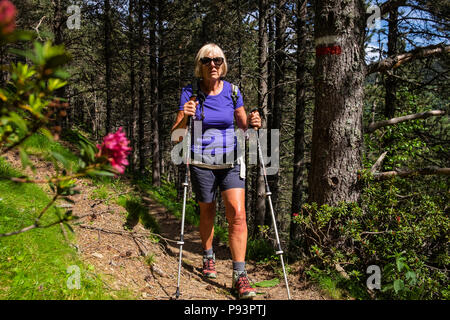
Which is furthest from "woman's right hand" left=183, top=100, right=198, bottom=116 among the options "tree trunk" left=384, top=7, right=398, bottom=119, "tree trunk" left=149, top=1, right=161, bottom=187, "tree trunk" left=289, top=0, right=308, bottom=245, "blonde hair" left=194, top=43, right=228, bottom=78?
"tree trunk" left=149, top=1, right=161, bottom=187

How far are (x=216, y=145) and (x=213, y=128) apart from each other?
221 mm

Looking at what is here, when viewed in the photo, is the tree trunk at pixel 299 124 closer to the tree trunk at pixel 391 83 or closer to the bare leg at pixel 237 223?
the tree trunk at pixel 391 83

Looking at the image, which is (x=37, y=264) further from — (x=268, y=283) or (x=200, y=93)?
(x=268, y=283)

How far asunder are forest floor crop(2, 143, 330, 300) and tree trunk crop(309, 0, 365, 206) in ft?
3.97

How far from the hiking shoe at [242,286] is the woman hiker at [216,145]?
15cm

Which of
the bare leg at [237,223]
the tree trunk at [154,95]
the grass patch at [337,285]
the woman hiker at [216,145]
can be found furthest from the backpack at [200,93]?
the tree trunk at [154,95]

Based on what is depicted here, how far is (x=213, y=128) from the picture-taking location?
3449 millimetres

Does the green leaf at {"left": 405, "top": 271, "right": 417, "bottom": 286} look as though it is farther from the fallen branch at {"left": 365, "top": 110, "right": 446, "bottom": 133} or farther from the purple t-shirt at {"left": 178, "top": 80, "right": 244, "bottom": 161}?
the purple t-shirt at {"left": 178, "top": 80, "right": 244, "bottom": 161}

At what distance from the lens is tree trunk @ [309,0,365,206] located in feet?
12.0

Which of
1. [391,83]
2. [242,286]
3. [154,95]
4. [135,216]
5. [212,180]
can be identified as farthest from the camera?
[154,95]

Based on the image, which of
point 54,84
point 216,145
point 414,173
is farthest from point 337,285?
point 54,84

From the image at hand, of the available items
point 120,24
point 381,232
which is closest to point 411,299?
point 381,232

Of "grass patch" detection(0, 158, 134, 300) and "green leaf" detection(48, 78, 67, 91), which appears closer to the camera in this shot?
"green leaf" detection(48, 78, 67, 91)
